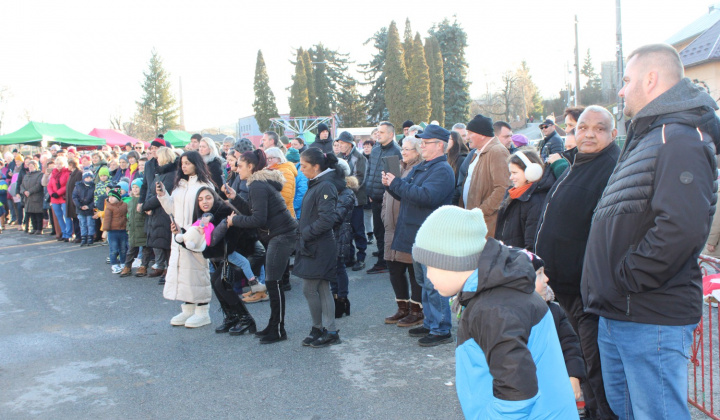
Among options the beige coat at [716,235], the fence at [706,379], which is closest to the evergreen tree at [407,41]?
the beige coat at [716,235]

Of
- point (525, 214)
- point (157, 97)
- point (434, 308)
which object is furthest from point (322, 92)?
point (525, 214)

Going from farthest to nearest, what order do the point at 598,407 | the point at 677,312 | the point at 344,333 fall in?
the point at 344,333 < the point at 598,407 < the point at 677,312

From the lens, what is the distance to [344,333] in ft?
19.0

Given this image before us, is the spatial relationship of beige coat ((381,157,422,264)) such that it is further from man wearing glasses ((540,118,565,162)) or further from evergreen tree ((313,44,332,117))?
evergreen tree ((313,44,332,117))

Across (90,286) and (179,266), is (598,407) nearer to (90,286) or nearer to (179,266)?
(179,266)

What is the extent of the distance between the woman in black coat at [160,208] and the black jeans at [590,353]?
18.5 feet

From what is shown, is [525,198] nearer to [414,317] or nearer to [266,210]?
[414,317]

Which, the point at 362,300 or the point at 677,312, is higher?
the point at 677,312

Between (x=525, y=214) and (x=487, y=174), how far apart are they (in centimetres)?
111

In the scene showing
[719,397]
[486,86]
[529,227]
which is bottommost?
[719,397]

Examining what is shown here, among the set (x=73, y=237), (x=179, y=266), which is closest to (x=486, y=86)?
(x=73, y=237)

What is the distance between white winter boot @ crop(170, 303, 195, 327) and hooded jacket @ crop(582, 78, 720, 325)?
191 inches

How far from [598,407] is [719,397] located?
132cm

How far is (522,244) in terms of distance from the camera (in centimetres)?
429
